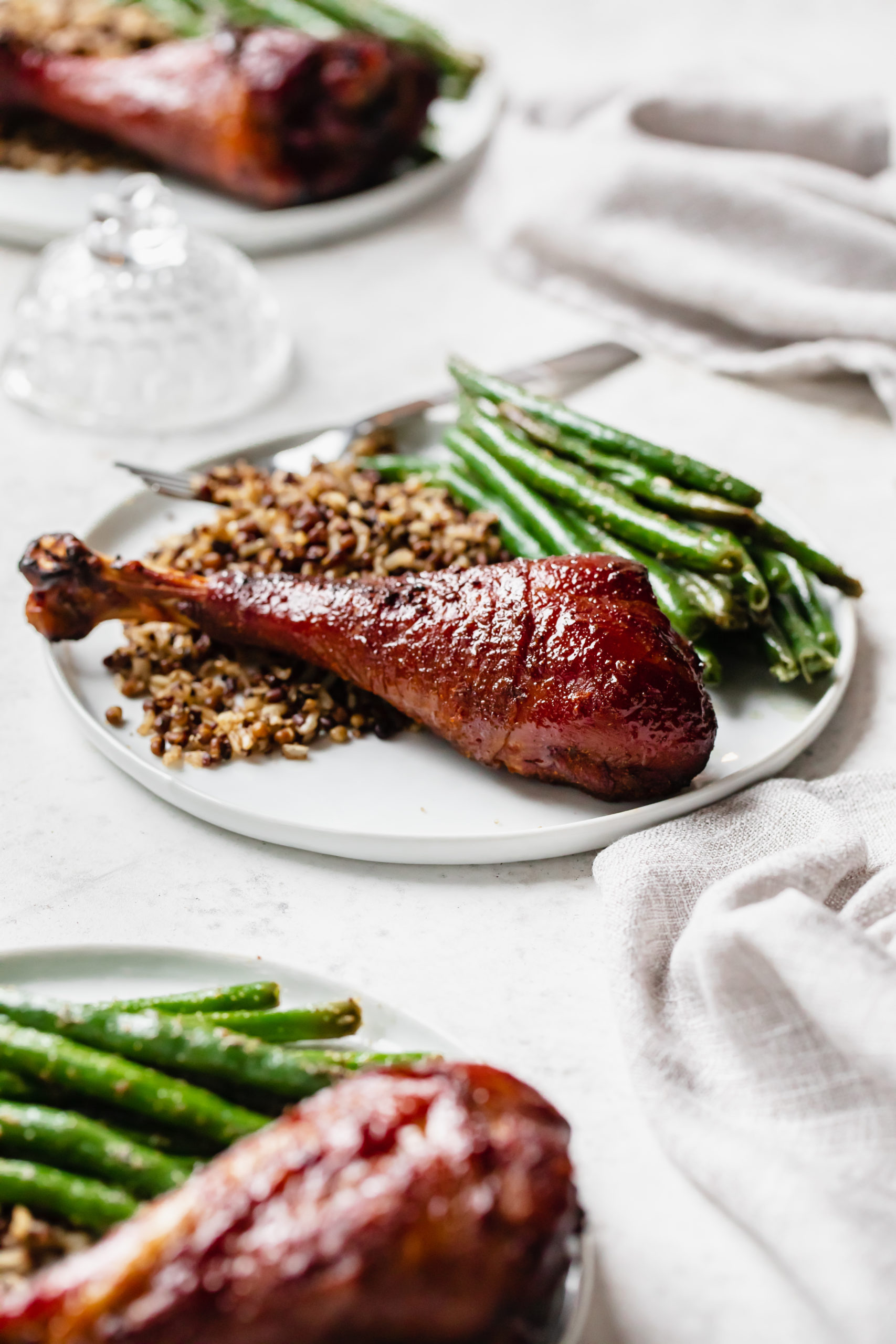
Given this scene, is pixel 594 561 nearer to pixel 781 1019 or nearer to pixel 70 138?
pixel 781 1019

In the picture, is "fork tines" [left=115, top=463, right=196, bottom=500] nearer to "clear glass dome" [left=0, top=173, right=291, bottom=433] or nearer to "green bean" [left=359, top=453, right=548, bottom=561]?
"green bean" [left=359, top=453, right=548, bottom=561]

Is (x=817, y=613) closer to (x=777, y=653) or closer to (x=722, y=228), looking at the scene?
(x=777, y=653)

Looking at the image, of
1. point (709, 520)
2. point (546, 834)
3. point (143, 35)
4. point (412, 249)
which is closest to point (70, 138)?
point (143, 35)

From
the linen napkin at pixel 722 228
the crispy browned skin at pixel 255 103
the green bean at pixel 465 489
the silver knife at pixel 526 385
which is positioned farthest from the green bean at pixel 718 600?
the crispy browned skin at pixel 255 103

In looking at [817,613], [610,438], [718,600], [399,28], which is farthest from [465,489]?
[399,28]

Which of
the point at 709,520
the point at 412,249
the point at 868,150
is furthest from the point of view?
the point at 412,249

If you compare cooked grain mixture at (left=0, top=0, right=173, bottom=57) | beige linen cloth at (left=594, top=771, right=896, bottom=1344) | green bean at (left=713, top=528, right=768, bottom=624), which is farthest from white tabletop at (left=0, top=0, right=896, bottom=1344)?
cooked grain mixture at (left=0, top=0, right=173, bottom=57)
